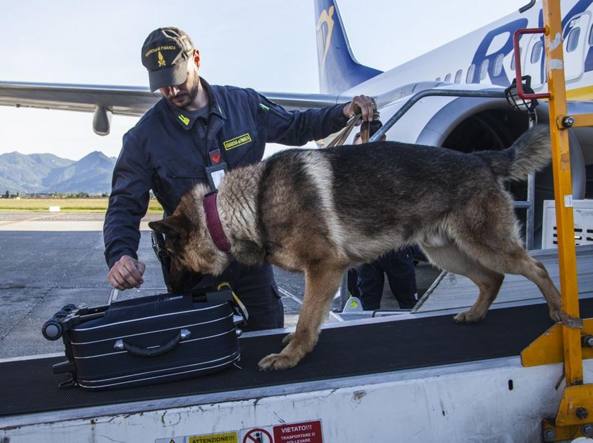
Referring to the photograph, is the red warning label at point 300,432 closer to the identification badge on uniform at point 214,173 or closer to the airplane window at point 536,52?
the identification badge on uniform at point 214,173

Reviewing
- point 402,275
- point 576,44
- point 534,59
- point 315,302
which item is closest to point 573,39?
point 576,44

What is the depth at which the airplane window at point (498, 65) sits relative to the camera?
7677 mm

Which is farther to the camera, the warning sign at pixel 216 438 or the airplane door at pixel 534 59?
the airplane door at pixel 534 59

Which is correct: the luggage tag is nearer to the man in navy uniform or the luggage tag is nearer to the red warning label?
the man in navy uniform

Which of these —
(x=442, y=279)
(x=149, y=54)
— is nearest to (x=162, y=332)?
(x=149, y=54)

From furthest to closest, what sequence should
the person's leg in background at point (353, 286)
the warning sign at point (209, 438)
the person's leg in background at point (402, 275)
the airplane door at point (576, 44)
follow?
the airplane door at point (576, 44) < the person's leg in background at point (353, 286) < the person's leg in background at point (402, 275) < the warning sign at point (209, 438)

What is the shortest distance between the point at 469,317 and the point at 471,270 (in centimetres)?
27

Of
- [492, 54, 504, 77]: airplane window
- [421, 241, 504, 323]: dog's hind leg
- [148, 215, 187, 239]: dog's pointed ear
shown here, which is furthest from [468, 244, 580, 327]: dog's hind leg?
[492, 54, 504, 77]: airplane window

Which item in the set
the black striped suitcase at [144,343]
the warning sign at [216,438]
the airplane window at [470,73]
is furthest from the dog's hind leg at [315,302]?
the airplane window at [470,73]

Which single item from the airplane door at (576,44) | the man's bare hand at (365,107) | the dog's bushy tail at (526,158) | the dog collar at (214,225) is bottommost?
the dog collar at (214,225)

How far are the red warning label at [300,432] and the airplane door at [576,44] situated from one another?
18.3 ft

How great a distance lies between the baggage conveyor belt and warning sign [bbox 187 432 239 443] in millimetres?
161

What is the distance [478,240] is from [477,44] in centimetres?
687

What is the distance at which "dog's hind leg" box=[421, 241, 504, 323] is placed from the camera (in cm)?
295
